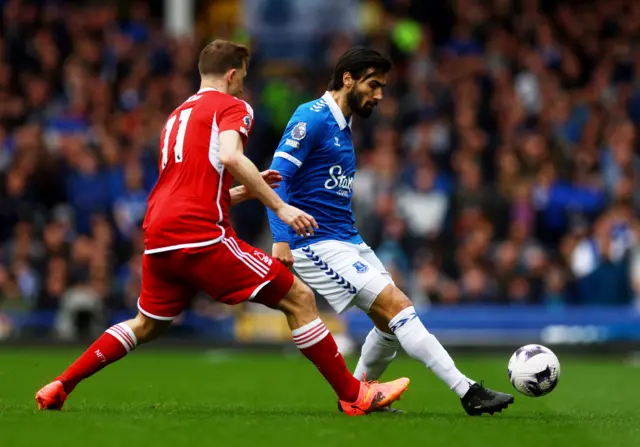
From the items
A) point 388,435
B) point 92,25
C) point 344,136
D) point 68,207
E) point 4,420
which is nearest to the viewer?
point 388,435

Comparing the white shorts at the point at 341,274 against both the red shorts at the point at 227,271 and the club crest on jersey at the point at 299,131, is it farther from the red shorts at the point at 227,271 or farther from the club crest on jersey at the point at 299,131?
the club crest on jersey at the point at 299,131

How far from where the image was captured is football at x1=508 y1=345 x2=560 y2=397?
8297 millimetres

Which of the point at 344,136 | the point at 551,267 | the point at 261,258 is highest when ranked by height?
the point at 344,136

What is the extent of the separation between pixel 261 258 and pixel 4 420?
1.73 meters

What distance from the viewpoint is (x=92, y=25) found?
2125 cm

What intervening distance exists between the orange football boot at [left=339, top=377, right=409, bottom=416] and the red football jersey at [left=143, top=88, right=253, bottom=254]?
1272 mm

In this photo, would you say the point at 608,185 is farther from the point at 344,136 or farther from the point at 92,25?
the point at 344,136

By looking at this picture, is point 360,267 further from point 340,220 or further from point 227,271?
point 227,271

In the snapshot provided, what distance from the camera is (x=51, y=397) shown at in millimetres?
7742

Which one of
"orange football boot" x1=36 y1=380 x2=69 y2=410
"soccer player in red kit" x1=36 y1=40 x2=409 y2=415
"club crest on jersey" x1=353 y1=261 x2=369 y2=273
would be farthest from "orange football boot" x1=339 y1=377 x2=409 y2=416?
"orange football boot" x1=36 y1=380 x2=69 y2=410

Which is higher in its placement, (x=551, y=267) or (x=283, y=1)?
(x=283, y=1)

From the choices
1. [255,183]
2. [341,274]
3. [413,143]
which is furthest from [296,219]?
[413,143]

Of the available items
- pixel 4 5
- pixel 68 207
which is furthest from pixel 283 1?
pixel 68 207

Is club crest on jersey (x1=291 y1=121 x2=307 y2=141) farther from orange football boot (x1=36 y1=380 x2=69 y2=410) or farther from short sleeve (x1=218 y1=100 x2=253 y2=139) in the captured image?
orange football boot (x1=36 y1=380 x2=69 y2=410)
